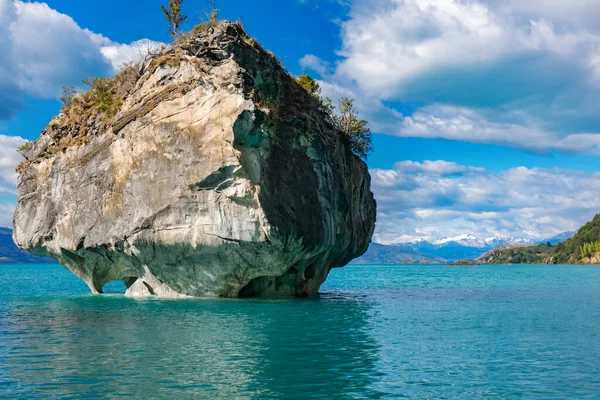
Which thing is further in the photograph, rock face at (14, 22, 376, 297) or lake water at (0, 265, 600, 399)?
rock face at (14, 22, 376, 297)

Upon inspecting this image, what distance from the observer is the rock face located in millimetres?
33438

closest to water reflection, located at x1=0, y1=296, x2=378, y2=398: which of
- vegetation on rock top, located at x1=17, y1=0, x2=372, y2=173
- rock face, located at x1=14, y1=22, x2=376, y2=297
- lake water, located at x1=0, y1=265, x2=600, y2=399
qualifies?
lake water, located at x1=0, y1=265, x2=600, y2=399

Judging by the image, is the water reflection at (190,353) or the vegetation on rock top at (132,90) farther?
the vegetation on rock top at (132,90)

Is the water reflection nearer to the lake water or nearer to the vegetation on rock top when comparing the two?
the lake water

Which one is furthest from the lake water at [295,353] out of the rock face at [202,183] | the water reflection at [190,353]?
the rock face at [202,183]

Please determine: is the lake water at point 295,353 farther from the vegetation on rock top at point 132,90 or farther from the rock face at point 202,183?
the vegetation on rock top at point 132,90

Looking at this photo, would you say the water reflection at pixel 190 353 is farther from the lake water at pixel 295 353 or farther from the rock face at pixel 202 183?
the rock face at pixel 202 183

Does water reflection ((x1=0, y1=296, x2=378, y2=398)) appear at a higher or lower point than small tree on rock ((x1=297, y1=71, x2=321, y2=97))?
lower

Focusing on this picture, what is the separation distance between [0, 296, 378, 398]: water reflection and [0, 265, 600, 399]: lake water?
5 centimetres

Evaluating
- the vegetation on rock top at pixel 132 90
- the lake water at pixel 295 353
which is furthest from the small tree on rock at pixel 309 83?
the lake water at pixel 295 353

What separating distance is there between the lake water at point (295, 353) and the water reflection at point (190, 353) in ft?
0.16

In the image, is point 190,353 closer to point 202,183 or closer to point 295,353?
point 295,353

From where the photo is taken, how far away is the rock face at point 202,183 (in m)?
33.4

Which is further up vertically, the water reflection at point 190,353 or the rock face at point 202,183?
the rock face at point 202,183
